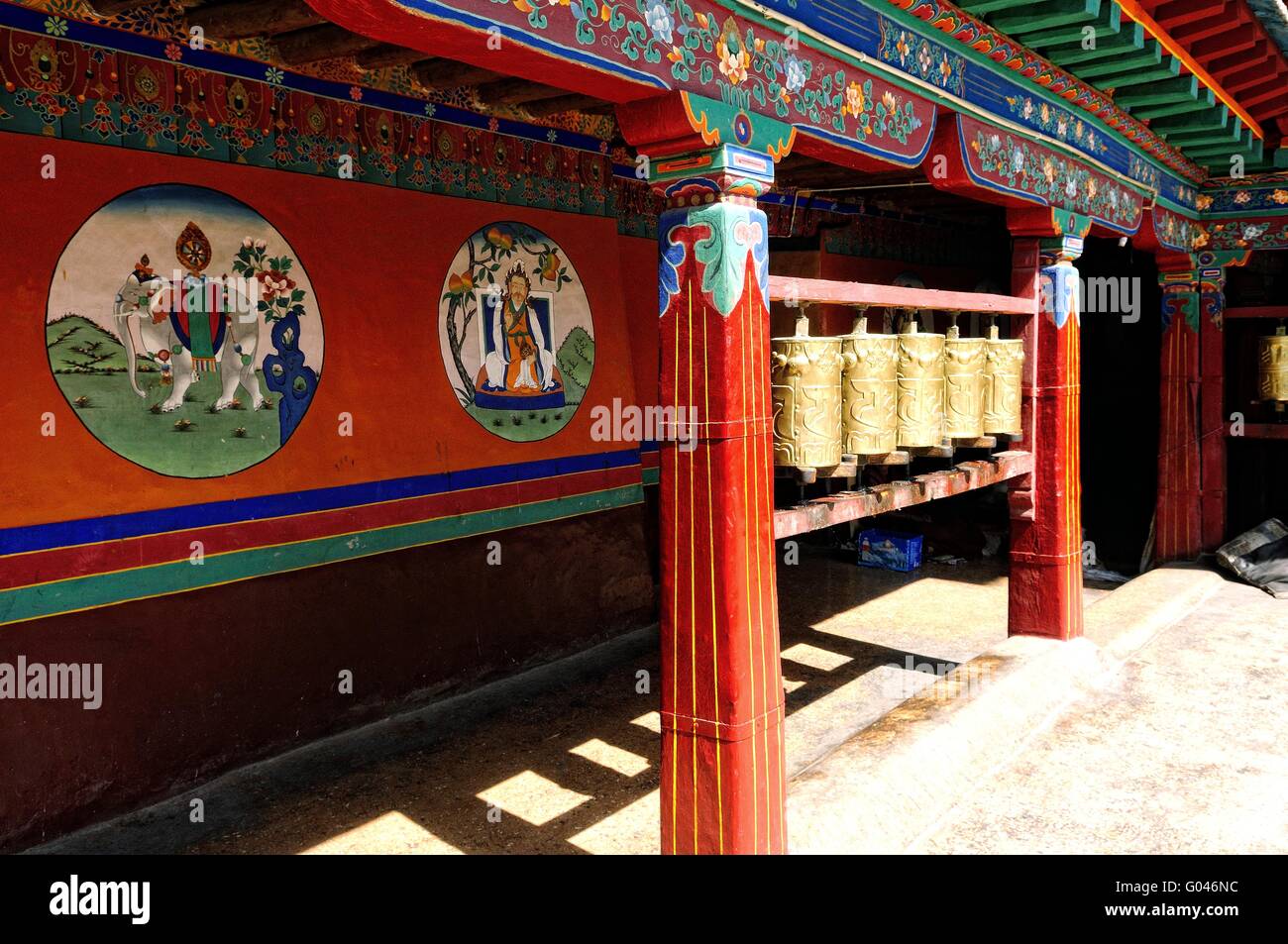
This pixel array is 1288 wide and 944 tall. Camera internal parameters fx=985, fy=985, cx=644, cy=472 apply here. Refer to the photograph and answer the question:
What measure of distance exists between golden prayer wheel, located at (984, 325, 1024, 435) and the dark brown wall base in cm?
254

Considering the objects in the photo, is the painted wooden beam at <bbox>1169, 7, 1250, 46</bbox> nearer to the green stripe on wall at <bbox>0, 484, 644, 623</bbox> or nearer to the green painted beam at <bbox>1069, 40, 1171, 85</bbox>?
the green painted beam at <bbox>1069, 40, 1171, 85</bbox>

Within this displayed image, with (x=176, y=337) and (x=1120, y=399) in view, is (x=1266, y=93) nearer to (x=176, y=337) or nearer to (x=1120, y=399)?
(x=1120, y=399)

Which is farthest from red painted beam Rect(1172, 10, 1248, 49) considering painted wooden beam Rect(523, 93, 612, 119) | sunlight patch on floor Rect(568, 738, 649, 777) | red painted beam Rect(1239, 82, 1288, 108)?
sunlight patch on floor Rect(568, 738, 649, 777)

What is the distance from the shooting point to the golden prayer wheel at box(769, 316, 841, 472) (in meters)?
3.14

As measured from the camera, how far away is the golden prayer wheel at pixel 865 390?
134 inches

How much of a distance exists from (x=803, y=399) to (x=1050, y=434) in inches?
95.0

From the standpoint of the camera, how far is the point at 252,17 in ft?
11.5

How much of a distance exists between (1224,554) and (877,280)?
341cm

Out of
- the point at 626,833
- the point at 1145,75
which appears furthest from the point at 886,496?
the point at 1145,75

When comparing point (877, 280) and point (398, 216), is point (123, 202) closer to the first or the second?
point (398, 216)

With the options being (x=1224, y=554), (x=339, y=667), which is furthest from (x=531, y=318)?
(x=1224, y=554)

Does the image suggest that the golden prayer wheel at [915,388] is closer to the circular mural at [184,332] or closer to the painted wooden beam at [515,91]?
the painted wooden beam at [515,91]

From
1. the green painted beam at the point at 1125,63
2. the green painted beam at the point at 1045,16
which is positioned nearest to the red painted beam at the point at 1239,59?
the green painted beam at the point at 1125,63

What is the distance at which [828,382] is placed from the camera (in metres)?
3.20
